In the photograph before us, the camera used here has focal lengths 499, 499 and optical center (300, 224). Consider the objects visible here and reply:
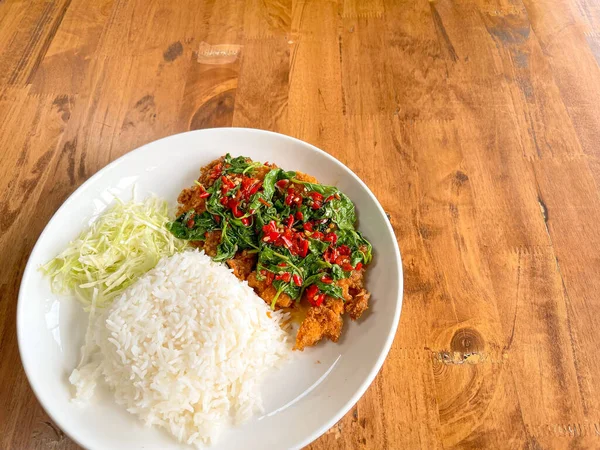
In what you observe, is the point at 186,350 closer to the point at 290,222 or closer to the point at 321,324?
the point at 321,324

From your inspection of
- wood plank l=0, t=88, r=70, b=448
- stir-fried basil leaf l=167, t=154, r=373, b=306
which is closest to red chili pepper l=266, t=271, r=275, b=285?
stir-fried basil leaf l=167, t=154, r=373, b=306

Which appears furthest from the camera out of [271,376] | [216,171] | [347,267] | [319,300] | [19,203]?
[19,203]

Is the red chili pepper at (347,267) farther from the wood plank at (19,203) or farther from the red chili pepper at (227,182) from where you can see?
the wood plank at (19,203)

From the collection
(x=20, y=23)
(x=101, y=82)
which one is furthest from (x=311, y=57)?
(x=20, y=23)

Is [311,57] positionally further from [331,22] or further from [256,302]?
[256,302]

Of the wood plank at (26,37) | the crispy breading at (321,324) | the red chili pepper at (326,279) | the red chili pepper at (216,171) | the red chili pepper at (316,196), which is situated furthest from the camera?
the wood plank at (26,37)

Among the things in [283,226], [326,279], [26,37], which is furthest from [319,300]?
[26,37]

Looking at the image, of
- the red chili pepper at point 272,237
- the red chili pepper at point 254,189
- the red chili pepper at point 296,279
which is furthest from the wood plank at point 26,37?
the red chili pepper at point 296,279
